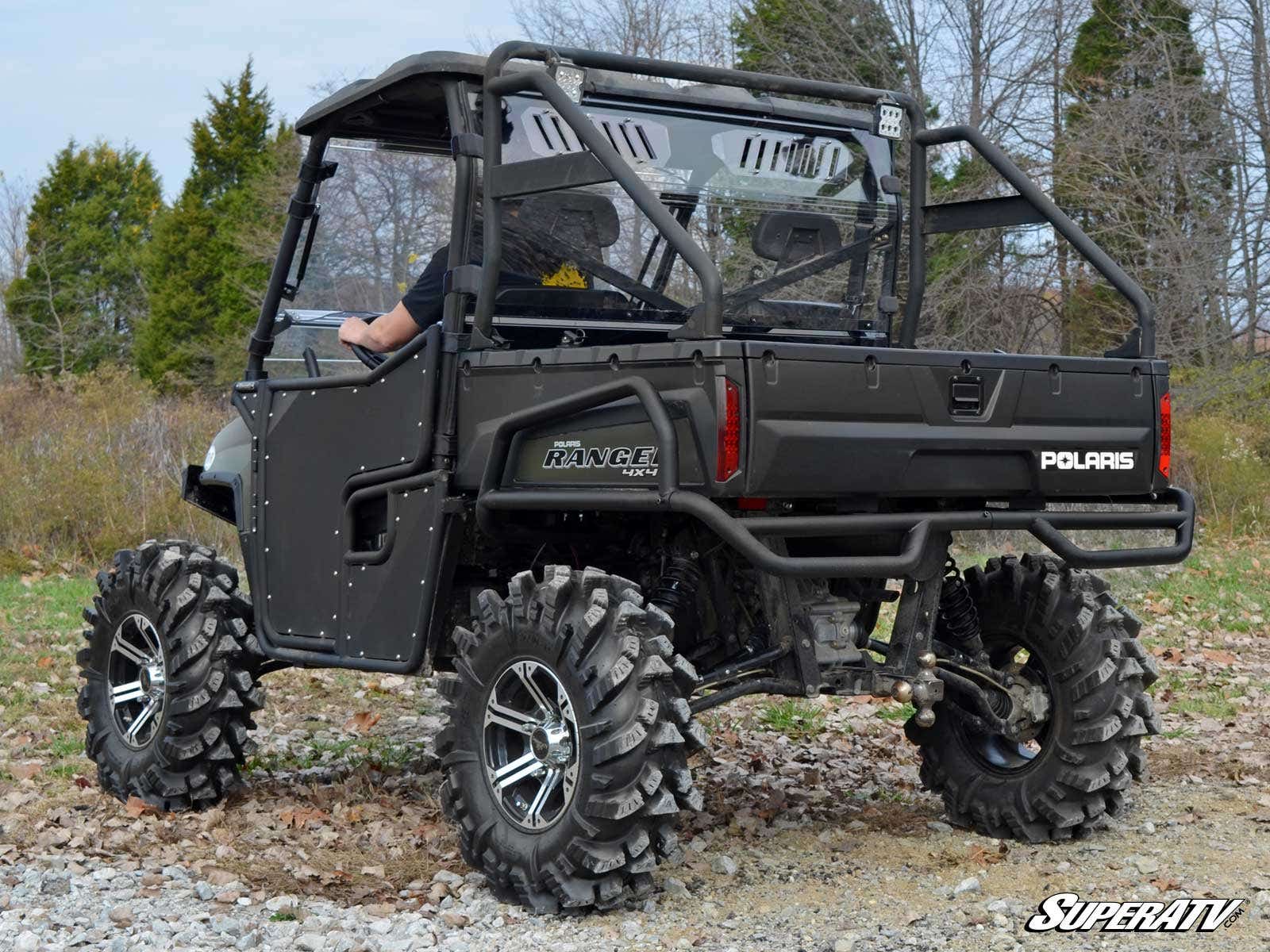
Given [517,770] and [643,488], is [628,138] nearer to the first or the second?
[643,488]

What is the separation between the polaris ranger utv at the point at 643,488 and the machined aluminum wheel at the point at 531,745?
12 mm

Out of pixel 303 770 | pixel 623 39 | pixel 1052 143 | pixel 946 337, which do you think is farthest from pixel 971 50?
pixel 303 770

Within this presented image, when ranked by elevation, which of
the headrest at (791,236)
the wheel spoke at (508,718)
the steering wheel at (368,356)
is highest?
the headrest at (791,236)

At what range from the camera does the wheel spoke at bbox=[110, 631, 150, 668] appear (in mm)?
6160

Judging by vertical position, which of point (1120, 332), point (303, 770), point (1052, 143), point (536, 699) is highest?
point (1052, 143)

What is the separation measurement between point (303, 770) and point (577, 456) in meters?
2.72

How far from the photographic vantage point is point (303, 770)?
6.71 m

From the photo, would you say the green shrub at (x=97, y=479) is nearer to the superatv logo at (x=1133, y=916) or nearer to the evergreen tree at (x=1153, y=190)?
the evergreen tree at (x=1153, y=190)

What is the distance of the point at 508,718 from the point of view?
15.5 ft

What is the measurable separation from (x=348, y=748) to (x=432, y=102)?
304cm

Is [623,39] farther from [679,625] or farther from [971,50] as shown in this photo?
[679,625]

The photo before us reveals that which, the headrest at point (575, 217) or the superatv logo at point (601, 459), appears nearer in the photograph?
the superatv logo at point (601, 459)

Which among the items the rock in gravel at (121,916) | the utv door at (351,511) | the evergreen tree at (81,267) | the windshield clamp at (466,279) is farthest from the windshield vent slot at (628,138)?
the evergreen tree at (81,267)

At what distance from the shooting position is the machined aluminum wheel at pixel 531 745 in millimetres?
4582
